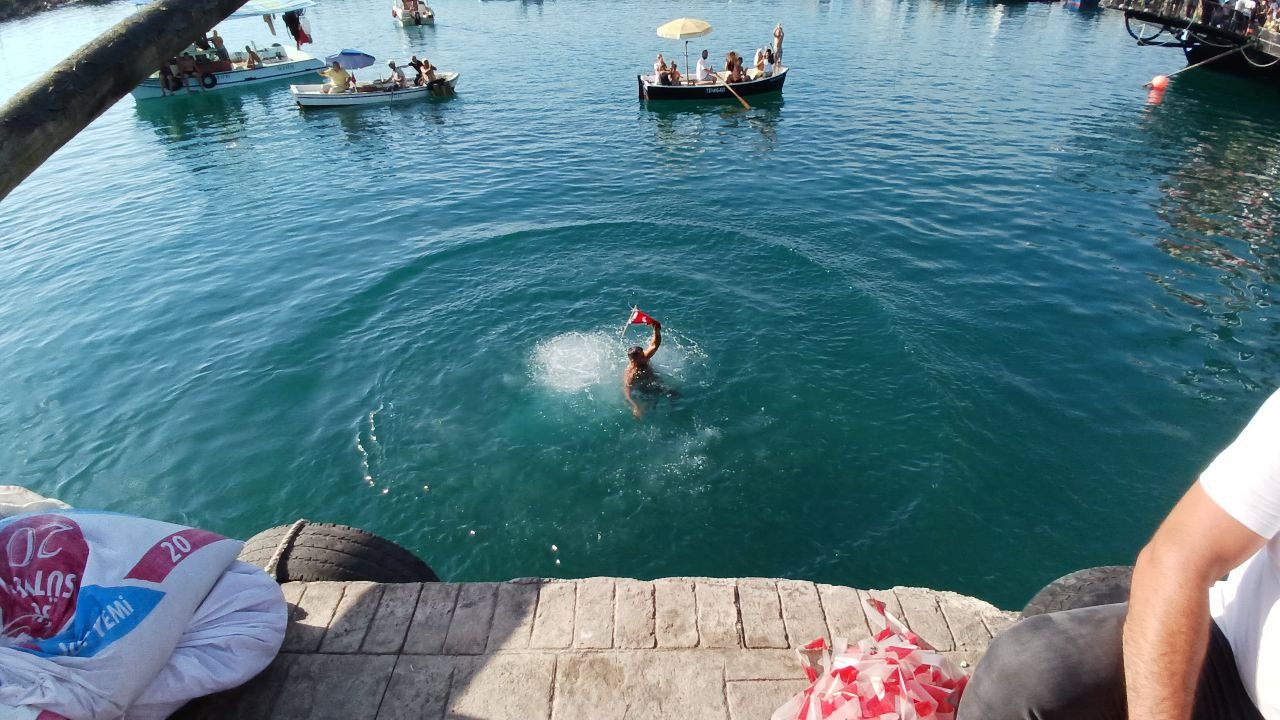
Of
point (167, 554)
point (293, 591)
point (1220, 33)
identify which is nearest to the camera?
point (167, 554)

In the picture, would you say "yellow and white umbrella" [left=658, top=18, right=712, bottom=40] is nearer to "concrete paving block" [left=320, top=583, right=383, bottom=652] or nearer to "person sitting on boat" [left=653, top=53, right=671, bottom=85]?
"person sitting on boat" [left=653, top=53, right=671, bottom=85]

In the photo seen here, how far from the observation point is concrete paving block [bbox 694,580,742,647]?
4539mm

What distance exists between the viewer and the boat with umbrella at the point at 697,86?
28.1m

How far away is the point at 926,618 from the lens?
470cm

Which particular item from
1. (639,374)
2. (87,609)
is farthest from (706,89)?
(87,609)

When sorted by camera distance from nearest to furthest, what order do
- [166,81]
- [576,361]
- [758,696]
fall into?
[758,696]
[576,361]
[166,81]

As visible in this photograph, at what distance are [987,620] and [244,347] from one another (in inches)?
513

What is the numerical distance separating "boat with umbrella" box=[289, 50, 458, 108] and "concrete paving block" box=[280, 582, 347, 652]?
104 ft

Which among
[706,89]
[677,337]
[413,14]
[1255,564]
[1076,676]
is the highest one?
[413,14]

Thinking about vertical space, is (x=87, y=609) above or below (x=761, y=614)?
above

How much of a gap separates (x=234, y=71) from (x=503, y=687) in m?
43.0

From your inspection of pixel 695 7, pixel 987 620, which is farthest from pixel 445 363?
pixel 695 7

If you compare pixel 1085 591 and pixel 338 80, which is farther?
pixel 338 80

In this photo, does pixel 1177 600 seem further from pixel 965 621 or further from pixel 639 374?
pixel 639 374
